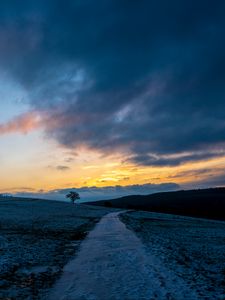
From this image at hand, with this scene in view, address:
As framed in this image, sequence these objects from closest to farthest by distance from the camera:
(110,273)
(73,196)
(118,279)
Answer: (118,279) → (110,273) → (73,196)

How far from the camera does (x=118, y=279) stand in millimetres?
14109

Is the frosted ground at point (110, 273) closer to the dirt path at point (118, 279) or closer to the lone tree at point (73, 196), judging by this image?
the dirt path at point (118, 279)

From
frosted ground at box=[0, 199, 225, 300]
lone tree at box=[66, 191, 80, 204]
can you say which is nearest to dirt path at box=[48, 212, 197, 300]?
frosted ground at box=[0, 199, 225, 300]

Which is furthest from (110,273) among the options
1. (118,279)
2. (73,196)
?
(73,196)

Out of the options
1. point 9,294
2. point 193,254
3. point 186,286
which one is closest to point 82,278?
point 9,294

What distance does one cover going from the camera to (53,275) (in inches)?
605

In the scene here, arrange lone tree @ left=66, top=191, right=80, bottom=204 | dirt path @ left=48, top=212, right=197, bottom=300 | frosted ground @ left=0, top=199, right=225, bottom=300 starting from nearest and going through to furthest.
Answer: dirt path @ left=48, top=212, right=197, bottom=300 → frosted ground @ left=0, top=199, right=225, bottom=300 → lone tree @ left=66, top=191, right=80, bottom=204

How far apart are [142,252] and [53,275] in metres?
7.12

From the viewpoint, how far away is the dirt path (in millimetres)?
11789

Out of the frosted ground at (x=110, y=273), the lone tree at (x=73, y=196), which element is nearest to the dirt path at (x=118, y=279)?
the frosted ground at (x=110, y=273)

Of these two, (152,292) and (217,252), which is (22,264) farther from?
A: (217,252)

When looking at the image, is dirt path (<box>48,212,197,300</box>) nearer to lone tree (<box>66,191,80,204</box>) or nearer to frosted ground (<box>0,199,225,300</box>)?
frosted ground (<box>0,199,225,300</box>)

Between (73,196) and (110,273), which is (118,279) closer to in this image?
(110,273)

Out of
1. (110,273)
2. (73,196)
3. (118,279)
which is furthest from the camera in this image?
(73,196)
